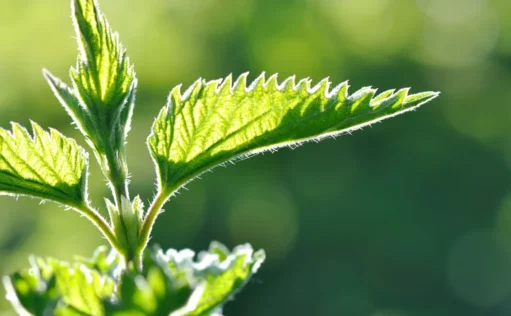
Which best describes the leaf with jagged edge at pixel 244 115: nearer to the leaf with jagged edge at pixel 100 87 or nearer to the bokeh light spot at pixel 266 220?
the leaf with jagged edge at pixel 100 87

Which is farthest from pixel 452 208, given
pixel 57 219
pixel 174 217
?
pixel 57 219

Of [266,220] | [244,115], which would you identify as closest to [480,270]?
[266,220]

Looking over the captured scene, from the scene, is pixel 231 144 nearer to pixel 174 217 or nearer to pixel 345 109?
pixel 345 109

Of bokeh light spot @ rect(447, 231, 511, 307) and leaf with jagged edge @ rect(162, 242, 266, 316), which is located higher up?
leaf with jagged edge @ rect(162, 242, 266, 316)

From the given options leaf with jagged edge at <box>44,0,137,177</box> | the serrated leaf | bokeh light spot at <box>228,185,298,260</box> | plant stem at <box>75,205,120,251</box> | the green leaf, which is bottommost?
bokeh light spot at <box>228,185,298,260</box>

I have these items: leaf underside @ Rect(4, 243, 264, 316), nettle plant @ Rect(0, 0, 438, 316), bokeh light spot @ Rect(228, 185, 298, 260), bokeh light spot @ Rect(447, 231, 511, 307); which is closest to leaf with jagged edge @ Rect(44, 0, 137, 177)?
nettle plant @ Rect(0, 0, 438, 316)

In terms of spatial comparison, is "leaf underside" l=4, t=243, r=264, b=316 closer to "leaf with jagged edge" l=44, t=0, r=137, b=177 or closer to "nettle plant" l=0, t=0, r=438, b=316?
"nettle plant" l=0, t=0, r=438, b=316

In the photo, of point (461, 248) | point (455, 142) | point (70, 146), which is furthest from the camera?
point (455, 142)
